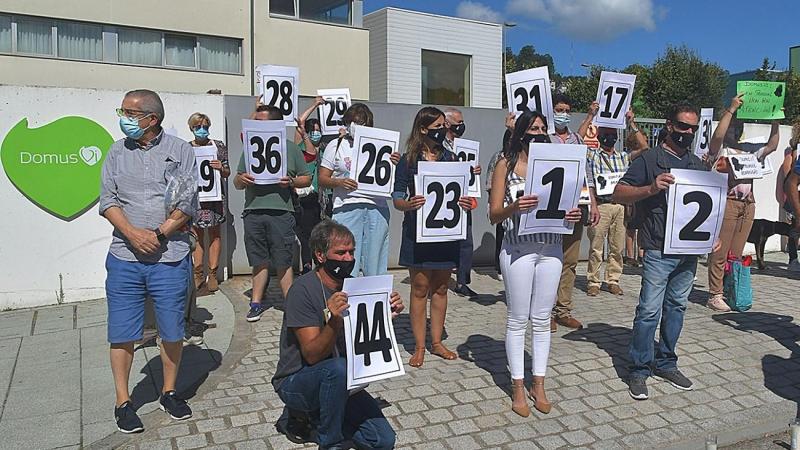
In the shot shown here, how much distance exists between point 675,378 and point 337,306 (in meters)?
3.13

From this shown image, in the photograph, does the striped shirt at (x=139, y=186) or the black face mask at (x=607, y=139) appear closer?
the striped shirt at (x=139, y=186)

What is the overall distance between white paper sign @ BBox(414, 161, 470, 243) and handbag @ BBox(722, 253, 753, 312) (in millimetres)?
3578

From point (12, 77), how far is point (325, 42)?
904cm

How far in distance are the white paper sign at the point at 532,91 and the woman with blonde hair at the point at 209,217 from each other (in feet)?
11.2

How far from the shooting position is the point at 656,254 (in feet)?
16.8

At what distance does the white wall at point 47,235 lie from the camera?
749 cm

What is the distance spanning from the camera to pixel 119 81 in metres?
19.3

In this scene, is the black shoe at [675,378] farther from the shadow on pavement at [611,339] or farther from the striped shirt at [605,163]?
the striped shirt at [605,163]

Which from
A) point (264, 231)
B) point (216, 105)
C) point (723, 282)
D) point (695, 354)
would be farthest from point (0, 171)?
point (723, 282)

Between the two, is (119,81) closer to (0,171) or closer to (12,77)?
(12,77)

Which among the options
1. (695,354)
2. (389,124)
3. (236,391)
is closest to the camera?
(236,391)

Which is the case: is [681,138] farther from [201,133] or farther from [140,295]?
[201,133]

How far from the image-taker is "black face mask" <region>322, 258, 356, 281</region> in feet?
12.5

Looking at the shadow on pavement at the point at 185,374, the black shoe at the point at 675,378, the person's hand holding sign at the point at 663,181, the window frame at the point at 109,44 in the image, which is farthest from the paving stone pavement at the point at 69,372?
the window frame at the point at 109,44
